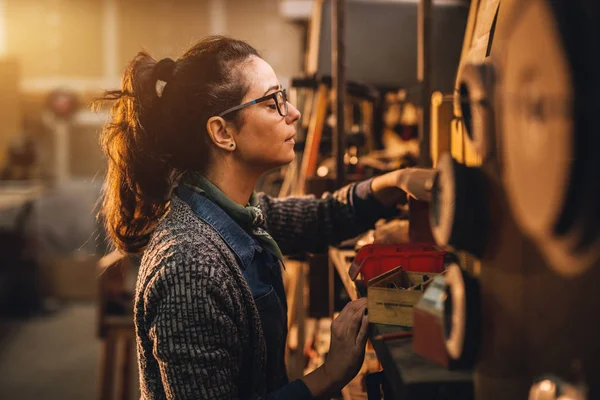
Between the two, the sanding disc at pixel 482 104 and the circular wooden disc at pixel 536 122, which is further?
the sanding disc at pixel 482 104

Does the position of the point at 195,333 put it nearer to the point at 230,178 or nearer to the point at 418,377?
the point at 230,178

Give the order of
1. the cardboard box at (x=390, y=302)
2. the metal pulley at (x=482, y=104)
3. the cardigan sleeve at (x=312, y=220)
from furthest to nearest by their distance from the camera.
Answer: the cardigan sleeve at (x=312, y=220), the cardboard box at (x=390, y=302), the metal pulley at (x=482, y=104)

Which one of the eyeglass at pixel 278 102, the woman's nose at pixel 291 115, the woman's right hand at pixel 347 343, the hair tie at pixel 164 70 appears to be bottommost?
the woman's right hand at pixel 347 343

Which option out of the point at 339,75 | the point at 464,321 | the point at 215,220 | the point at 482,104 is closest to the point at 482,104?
the point at 482,104

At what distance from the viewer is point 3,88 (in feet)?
26.1

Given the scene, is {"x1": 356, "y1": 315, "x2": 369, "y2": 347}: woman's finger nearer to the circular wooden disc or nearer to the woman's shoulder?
the woman's shoulder

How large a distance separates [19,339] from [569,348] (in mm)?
5511

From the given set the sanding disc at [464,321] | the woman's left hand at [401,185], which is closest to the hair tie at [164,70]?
the woman's left hand at [401,185]

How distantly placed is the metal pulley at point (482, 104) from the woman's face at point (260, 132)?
79cm

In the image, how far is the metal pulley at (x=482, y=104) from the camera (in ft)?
2.87

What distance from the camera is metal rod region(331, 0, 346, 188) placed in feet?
7.25

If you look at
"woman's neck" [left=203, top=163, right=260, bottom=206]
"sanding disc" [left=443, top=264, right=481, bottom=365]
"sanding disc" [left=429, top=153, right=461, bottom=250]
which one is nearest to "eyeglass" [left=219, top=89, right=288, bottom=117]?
"woman's neck" [left=203, top=163, right=260, bottom=206]

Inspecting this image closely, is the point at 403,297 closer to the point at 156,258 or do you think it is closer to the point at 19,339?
the point at 156,258

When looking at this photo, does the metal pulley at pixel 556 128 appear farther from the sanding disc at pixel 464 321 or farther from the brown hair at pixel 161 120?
the brown hair at pixel 161 120
